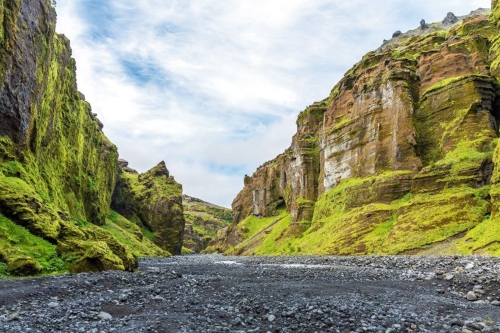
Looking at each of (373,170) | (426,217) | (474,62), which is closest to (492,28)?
(474,62)

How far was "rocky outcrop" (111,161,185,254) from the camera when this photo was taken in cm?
12194

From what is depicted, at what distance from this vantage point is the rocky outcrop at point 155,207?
122 meters

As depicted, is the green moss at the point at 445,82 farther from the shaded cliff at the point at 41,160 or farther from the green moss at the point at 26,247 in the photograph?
the green moss at the point at 26,247

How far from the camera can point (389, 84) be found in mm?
75188

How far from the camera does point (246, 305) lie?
575 inches

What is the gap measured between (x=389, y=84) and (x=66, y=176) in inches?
2707

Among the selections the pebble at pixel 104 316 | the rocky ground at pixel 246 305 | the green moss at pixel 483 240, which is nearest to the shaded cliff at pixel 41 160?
the rocky ground at pixel 246 305

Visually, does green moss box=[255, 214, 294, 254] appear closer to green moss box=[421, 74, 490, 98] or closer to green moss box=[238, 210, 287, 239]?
green moss box=[238, 210, 287, 239]

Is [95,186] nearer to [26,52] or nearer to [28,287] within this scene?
[26,52]

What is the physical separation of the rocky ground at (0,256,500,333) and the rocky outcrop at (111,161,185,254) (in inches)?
4112

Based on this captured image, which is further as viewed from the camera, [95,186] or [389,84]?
[95,186]

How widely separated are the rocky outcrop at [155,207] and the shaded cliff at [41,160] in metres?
44.9

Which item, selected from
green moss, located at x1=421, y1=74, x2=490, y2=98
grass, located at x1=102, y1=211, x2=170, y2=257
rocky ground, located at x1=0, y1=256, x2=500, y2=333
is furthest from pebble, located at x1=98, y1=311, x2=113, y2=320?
green moss, located at x1=421, y1=74, x2=490, y2=98

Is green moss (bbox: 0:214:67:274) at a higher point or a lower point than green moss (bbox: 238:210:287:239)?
lower
